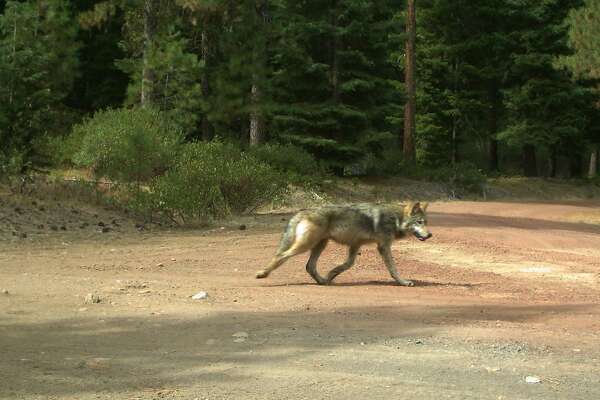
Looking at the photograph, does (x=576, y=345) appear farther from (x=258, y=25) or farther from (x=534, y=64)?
(x=534, y=64)

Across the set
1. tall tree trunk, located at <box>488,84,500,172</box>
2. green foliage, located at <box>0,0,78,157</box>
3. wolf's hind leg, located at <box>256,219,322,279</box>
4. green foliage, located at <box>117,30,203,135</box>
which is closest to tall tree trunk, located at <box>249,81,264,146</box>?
green foliage, located at <box>117,30,203,135</box>

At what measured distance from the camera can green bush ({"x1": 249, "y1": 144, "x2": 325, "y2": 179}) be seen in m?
30.5

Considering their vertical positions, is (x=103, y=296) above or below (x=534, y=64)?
below

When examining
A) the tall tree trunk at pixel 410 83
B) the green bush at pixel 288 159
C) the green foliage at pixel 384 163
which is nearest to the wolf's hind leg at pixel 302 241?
the green bush at pixel 288 159

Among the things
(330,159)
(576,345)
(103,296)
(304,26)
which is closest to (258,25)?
(304,26)

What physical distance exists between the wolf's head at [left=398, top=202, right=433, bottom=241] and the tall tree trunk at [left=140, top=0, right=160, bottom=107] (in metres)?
21.1

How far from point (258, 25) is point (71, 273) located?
23.9 metres

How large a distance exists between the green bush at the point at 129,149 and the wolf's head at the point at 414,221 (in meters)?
10.9

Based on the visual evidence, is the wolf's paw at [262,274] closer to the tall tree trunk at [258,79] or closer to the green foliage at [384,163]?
the tall tree trunk at [258,79]

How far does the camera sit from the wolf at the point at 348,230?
12.3m

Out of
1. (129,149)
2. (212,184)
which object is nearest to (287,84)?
(129,149)

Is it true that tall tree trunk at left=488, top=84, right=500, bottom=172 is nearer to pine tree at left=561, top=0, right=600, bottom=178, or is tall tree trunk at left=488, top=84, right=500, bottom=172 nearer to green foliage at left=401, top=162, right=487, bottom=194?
green foliage at left=401, top=162, right=487, bottom=194

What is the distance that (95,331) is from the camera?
8750mm

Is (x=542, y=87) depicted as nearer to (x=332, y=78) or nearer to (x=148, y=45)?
(x=332, y=78)
